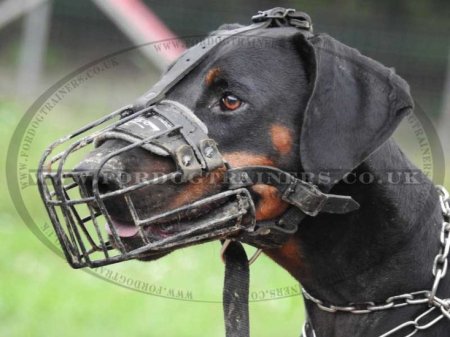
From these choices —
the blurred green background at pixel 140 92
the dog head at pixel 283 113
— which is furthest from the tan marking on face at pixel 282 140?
the blurred green background at pixel 140 92

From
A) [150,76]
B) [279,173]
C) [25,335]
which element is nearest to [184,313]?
[25,335]

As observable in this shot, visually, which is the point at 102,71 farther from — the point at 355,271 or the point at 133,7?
the point at 355,271

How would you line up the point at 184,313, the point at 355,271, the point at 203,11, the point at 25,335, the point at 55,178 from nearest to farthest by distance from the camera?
1. the point at 55,178
2. the point at 355,271
3. the point at 25,335
4. the point at 184,313
5. the point at 203,11

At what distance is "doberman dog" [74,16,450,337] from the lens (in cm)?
281

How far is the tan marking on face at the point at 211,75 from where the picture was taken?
289 centimetres

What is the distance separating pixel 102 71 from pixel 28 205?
9.51ft

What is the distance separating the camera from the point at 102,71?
30.1ft

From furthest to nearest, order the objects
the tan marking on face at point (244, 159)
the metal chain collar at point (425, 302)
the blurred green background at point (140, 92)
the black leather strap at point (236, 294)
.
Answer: the blurred green background at point (140, 92) < the black leather strap at point (236, 294) < the metal chain collar at point (425, 302) < the tan marking on face at point (244, 159)

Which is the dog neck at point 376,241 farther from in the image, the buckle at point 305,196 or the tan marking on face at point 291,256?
the buckle at point 305,196

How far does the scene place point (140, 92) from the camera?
29.5 ft

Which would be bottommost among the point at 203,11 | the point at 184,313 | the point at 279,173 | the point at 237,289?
the point at 184,313

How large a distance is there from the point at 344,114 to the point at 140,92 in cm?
627

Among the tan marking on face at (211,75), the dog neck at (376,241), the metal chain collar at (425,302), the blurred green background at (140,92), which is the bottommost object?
the blurred green background at (140,92)

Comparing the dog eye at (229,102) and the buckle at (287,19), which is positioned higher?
the buckle at (287,19)
